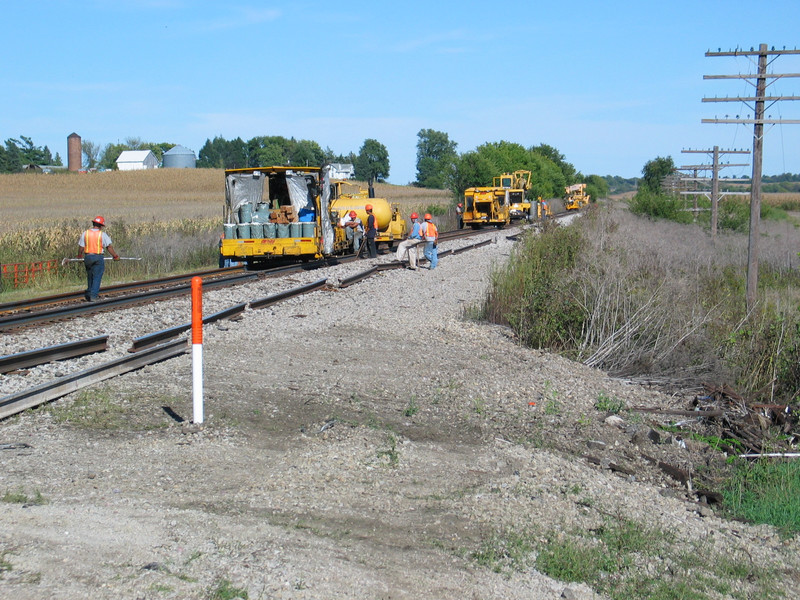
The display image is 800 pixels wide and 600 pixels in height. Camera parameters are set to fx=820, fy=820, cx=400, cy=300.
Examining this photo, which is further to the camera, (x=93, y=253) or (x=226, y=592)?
(x=93, y=253)

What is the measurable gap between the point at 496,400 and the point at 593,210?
57.7 feet

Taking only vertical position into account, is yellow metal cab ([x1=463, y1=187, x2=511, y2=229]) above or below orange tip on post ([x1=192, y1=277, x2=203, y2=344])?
above

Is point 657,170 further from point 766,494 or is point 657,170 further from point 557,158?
point 766,494

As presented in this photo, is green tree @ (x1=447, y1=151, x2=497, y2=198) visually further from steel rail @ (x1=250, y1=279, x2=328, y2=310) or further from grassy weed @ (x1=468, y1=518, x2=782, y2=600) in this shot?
grassy weed @ (x1=468, y1=518, x2=782, y2=600)

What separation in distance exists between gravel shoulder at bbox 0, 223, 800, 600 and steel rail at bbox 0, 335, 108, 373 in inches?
9.0

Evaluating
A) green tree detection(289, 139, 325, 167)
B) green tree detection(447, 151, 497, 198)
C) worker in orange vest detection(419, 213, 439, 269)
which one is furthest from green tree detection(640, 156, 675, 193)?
worker in orange vest detection(419, 213, 439, 269)

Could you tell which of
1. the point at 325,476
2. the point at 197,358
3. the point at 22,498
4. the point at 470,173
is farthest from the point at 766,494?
the point at 470,173

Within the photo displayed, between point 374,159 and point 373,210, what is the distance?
141 metres

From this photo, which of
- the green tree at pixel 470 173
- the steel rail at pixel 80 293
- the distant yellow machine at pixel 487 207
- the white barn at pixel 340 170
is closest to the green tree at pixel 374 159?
A: the green tree at pixel 470 173

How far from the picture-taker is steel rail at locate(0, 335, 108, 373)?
352 inches

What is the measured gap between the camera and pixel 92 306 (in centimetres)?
1422

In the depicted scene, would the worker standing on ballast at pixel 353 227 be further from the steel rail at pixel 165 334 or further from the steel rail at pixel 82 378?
the steel rail at pixel 82 378

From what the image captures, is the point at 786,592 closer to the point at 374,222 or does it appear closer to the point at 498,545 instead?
the point at 498,545

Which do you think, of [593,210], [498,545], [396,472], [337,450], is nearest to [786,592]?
[498,545]
